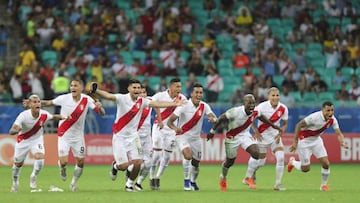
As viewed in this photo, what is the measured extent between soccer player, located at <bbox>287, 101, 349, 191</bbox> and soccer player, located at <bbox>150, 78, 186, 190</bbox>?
2.80 m

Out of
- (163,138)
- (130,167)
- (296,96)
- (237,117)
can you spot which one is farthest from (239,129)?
(296,96)

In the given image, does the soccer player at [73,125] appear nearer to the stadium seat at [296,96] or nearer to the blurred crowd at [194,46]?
the blurred crowd at [194,46]

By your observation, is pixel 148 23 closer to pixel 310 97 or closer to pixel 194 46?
pixel 194 46

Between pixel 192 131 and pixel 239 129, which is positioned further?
pixel 192 131

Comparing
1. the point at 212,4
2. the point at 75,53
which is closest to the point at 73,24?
the point at 75,53

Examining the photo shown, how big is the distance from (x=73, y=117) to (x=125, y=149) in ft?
6.02

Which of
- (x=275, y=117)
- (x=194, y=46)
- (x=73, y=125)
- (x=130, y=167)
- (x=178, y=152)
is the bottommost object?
(x=130, y=167)

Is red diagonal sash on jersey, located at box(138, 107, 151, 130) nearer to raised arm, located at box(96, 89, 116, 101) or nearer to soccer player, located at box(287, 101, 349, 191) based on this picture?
raised arm, located at box(96, 89, 116, 101)

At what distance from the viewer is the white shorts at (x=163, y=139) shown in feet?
76.0

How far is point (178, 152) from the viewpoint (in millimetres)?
31938

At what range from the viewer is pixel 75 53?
1375 inches

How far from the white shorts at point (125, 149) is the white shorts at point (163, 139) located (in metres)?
2.04

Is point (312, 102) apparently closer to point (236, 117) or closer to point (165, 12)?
point (165, 12)

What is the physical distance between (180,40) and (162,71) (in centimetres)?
194
